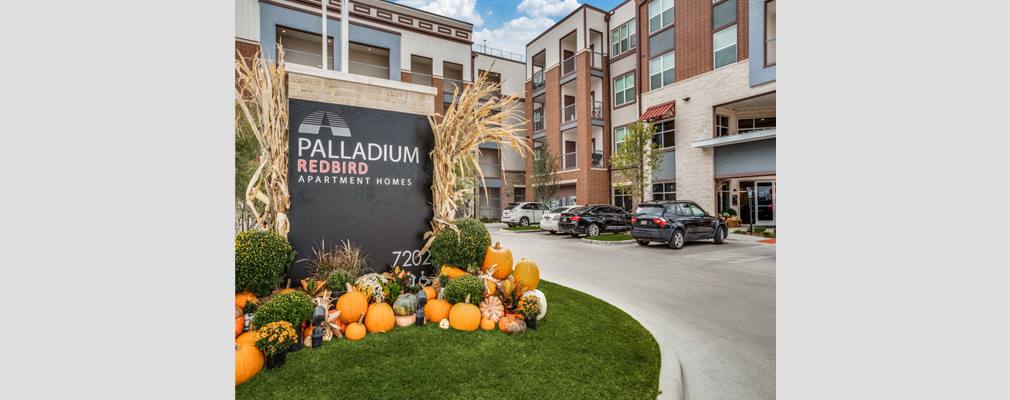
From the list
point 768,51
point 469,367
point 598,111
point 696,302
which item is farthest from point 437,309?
point 598,111

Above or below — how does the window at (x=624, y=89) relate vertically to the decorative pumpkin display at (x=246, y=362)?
above

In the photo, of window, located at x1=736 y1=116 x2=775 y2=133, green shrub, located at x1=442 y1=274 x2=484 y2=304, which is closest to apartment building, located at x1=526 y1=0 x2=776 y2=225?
window, located at x1=736 y1=116 x2=775 y2=133

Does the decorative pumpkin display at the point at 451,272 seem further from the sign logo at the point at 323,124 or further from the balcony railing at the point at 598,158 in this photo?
the balcony railing at the point at 598,158

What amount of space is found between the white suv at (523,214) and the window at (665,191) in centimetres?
608

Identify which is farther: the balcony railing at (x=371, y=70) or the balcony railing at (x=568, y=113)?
the balcony railing at (x=568, y=113)

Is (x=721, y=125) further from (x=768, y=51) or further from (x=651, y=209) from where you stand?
(x=651, y=209)

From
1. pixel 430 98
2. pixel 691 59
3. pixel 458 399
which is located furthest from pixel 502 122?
pixel 691 59

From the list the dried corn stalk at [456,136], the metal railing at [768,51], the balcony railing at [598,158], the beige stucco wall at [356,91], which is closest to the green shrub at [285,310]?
the dried corn stalk at [456,136]

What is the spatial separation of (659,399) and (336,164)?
11.9 feet

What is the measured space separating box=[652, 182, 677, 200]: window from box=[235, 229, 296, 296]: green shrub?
19200 millimetres

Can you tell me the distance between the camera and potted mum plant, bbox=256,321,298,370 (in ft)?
8.54

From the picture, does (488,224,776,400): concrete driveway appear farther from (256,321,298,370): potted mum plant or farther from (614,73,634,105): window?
(614,73,634,105): window

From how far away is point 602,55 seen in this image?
24.6 m

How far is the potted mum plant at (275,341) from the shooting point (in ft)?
8.54
